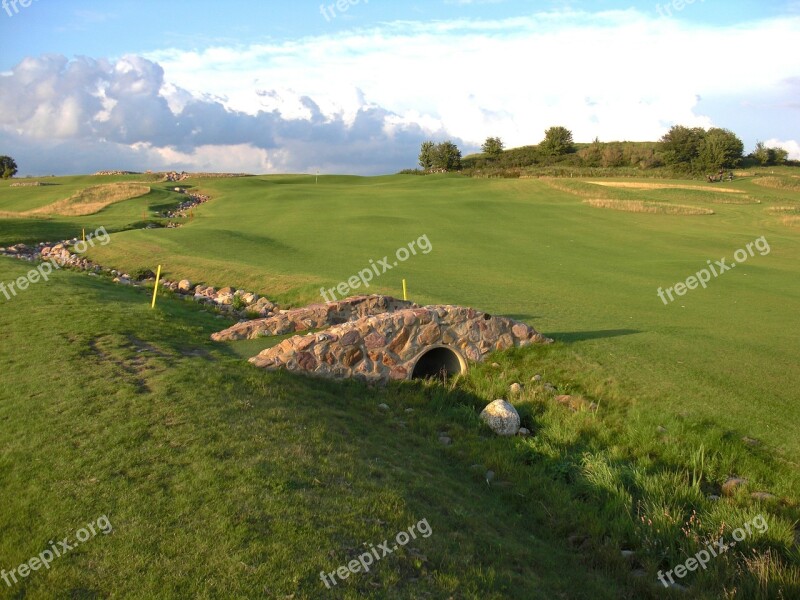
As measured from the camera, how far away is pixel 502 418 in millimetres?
12438

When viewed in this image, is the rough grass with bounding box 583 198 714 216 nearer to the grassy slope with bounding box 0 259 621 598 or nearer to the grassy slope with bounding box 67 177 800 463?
the grassy slope with bounding box 67 177 800 463

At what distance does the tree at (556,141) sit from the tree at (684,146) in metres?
18.5

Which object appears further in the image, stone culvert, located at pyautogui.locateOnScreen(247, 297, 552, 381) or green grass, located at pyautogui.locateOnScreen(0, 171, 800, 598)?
stone culvert, located at pyautogui.locateOnScreen(247, 297, 552, 381)

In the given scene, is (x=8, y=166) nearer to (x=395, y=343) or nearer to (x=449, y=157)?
(x=449, y=157)

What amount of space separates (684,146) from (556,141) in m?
22.2

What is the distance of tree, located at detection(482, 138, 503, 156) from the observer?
107 meters

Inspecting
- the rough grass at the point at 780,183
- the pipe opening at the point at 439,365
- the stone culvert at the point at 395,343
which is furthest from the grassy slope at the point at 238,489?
the rough grass at the point at 780,183

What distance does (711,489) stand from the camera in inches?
388

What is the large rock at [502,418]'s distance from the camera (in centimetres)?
1235

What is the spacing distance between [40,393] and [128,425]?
2631mm

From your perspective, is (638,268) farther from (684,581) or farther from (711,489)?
(684,581)

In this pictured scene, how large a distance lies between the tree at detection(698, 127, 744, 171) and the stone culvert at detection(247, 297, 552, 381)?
2975 inches

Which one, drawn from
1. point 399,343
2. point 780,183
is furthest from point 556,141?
point 399,343

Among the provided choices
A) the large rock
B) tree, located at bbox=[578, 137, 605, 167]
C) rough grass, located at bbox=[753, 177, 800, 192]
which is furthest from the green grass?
tree, located at bbox=[578, 137, 605, 167]
